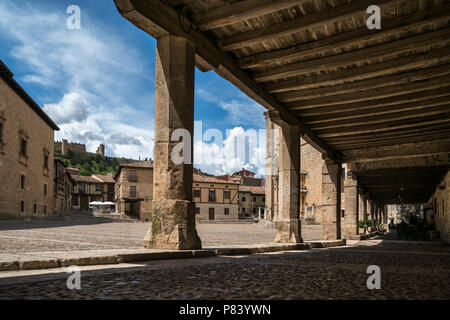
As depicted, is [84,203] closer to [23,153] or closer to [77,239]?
[23,153]

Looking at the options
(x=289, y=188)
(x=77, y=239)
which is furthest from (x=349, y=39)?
(x=77, y=239)

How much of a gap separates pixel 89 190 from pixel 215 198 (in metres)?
26.2

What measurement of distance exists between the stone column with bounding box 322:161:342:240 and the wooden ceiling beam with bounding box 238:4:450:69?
700 cm

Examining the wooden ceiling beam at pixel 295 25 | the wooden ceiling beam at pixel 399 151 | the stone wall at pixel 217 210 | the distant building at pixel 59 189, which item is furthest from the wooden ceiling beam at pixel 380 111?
the stone wall at pixel 217 210

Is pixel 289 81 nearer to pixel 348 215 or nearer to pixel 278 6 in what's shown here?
pixel 278 6

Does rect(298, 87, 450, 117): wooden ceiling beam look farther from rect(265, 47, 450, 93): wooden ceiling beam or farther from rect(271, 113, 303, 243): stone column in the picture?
rect(265, 47, 450, 93): wooden ceiling beam

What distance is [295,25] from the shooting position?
556 centimetres

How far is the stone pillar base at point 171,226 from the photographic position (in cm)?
484

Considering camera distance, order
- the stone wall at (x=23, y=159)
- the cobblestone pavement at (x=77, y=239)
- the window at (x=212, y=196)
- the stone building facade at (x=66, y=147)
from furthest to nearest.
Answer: the stone building facade at (x=66, y=147)
the window at (x=212, y=196)
the stone wall at (x=23, y=159)
the cobblestone pavement at (x=77, y=239)

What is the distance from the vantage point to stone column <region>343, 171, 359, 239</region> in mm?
15113

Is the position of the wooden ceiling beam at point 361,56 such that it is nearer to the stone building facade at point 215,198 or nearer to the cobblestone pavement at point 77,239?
the cobblestone pavement at point 77,239

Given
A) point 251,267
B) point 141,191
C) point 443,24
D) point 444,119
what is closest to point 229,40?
point 443,24

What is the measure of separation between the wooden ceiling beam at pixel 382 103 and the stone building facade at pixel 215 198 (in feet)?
131

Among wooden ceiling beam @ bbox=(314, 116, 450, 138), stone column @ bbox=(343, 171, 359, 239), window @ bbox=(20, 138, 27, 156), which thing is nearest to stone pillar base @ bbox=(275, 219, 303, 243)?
wooden ceiling beam @ bbox=(314, 116, 450, 138)
